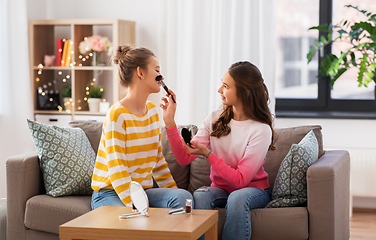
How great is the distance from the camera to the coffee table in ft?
4.85

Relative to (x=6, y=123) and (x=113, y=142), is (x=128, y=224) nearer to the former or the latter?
(x=113, y=142)

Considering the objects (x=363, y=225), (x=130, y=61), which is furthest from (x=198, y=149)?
(x=363, y=225)

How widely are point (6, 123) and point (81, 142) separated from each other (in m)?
1.55

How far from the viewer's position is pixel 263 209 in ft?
6.84

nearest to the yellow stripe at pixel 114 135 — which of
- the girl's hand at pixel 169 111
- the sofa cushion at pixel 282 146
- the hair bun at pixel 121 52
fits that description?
the girl's hand at pixel 169 111

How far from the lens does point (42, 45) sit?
A: 12.8 ft

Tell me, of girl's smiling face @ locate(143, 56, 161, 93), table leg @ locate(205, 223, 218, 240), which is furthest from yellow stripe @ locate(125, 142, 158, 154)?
table leg @ locate(205, 223, 218, 240)

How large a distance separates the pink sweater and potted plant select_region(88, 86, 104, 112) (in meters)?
1.69

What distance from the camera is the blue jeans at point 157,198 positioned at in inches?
76.6

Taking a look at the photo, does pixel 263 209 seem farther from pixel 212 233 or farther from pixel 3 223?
pixel 3 223

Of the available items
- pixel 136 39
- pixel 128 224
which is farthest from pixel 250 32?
pixel 128 224

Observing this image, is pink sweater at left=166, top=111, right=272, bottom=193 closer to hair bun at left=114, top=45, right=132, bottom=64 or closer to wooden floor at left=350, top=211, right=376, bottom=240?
hair bun at left=114, top=45, right=132, bottom=64

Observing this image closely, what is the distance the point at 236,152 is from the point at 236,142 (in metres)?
0.05

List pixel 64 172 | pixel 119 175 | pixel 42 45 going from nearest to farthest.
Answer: pixel 119 175 < pixel 64 172 < pixel 42 45
